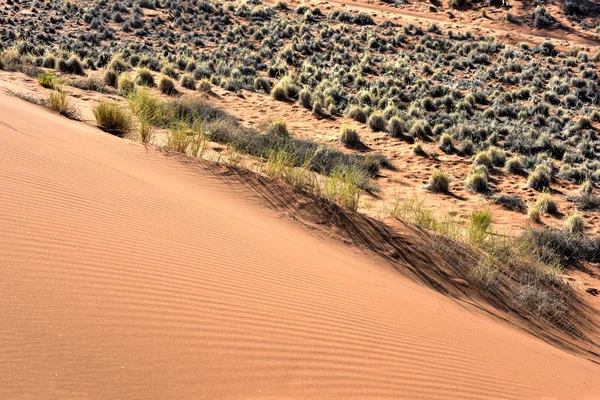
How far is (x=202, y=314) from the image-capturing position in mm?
4117

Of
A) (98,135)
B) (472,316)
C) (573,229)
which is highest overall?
(98,135)

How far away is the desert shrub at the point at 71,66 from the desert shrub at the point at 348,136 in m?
12.0

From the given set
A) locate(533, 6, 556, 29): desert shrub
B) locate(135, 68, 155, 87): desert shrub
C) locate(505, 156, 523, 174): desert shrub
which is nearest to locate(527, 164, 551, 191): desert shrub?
locate(505, 156, 523, 174): desert shrub

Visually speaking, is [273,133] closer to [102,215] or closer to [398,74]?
[102,215]

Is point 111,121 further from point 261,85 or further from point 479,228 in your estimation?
point 261,85

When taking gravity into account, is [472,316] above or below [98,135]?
below

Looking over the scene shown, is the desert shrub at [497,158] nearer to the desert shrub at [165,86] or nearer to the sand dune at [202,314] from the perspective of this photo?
the sand dune at [202,314]

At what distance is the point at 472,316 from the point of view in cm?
671

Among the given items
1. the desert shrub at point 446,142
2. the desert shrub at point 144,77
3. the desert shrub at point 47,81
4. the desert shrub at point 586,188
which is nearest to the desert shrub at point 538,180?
the desert shrub at point 586,188

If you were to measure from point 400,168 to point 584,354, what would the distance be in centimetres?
990

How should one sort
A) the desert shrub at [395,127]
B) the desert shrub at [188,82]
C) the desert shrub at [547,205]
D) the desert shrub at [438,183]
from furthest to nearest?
the desert shrub at [188,82] < the desert shrub at [395,127] < the desert shrub at [438,183] < the desert shrub at [547,205]

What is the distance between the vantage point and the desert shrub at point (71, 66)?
71.6 ft

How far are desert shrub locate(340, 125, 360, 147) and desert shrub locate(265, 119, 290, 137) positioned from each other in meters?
2.04

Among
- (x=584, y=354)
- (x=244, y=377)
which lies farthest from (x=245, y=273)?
(x=584, y=354)
